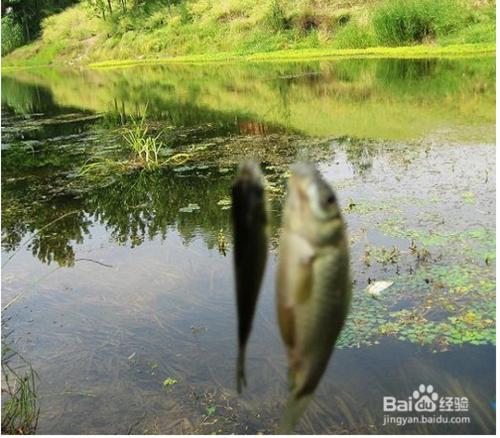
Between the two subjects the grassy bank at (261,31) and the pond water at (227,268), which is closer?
the pond water at (227,268)

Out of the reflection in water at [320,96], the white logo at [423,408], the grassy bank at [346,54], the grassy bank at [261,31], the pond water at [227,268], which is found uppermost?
the grassy bank at [261,31]

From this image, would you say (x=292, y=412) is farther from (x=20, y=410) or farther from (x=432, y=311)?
(x=432, y=311)

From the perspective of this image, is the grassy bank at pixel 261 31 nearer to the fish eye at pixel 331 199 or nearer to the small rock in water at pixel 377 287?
the small rock in water at pixel 377 287

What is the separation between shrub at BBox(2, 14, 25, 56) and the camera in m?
45.4

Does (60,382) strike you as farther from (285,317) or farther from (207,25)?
(207,25)

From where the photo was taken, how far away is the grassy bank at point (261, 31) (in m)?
21.2

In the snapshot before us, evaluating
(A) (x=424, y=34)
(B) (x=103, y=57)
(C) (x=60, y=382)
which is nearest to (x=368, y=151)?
(C) (x=60, y=382)

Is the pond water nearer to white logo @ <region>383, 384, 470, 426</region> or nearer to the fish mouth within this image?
→ white logo @ <region>383, 384, 470, 426</region>

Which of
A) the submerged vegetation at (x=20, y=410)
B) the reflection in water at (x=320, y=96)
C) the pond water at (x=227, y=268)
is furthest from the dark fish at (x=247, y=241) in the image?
the reflection in water at (x=320, y=96)

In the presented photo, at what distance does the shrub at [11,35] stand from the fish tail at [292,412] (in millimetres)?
50107

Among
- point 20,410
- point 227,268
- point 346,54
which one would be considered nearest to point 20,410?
point 20,410

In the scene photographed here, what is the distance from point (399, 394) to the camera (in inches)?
151

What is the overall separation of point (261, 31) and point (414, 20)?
9034mm

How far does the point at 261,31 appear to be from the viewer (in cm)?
2875
